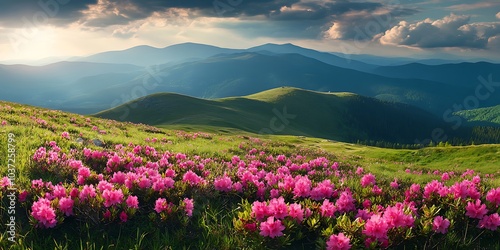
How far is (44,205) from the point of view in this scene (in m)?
4.43

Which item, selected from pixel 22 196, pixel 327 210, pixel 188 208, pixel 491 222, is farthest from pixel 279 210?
pixel 22 196

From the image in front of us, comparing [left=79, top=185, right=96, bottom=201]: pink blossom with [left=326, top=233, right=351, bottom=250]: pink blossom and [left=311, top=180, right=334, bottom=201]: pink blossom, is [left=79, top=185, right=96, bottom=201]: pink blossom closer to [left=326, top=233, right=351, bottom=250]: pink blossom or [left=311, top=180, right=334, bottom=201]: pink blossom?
→ [left=326, top=233, right=351, bottom=250]: pink blossom

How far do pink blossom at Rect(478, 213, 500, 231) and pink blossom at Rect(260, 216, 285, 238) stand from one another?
323 cm

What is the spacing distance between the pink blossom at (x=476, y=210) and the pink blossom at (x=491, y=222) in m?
0.07

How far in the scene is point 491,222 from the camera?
16.2 ft

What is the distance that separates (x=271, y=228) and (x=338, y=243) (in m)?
0.84

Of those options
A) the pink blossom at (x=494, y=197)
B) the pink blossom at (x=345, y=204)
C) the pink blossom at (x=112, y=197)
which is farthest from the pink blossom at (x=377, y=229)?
the pink blossom at (x=112, y=197)

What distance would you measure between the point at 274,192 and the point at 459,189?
3.28 m

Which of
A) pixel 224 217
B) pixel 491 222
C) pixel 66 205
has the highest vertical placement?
pixel 66 205

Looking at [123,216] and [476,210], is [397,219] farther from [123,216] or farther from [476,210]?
[123,216]

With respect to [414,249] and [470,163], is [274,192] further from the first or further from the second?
[470,163]

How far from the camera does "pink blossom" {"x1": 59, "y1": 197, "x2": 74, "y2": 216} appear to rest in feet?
15.2

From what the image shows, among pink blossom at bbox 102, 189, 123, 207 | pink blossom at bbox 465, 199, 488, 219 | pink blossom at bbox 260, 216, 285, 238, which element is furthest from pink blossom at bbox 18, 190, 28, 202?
pink blossom at bbox 465, 199, 488, 219

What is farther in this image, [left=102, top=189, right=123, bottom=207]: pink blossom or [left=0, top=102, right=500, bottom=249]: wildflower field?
[left=102, top=189, right=123, bottom=207]: pink blossom
